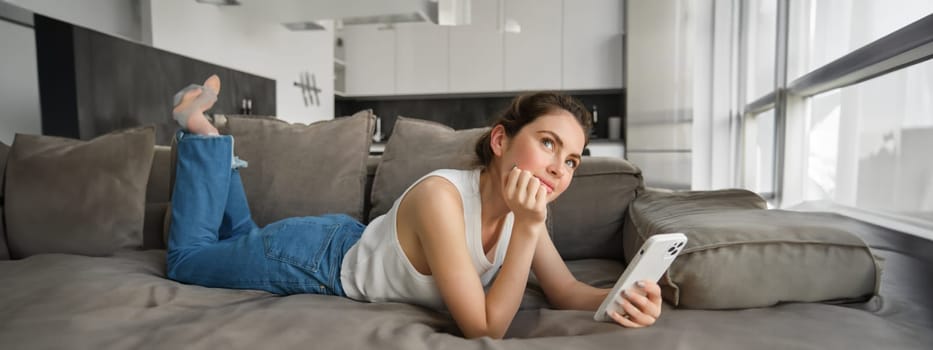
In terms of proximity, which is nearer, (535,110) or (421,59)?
(535,110)

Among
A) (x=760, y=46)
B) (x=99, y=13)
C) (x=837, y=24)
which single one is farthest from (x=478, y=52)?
(x=837, y=24)

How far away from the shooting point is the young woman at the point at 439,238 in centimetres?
85

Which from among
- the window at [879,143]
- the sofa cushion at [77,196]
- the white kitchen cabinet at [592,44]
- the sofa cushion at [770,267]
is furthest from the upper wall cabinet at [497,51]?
the sofa cushion at [770,267]

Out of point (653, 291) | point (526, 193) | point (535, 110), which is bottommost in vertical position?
point (653, 291)

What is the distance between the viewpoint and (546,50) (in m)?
4.60

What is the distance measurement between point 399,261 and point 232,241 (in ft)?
1.78

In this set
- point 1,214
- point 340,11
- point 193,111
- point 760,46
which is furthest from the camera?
point 340,11

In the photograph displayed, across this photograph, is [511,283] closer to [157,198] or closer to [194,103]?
[194,103]

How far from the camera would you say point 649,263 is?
77cm

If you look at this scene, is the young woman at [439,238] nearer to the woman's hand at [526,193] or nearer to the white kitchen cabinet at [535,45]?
the woman's hand at [526,193]

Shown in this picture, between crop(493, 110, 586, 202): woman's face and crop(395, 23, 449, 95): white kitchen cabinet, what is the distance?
13.2ft

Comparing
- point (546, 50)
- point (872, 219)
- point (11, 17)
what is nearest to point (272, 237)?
A: point (872, 219)

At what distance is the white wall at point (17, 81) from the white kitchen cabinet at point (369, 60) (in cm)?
278

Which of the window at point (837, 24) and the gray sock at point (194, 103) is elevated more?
the window at point (837, 24)
